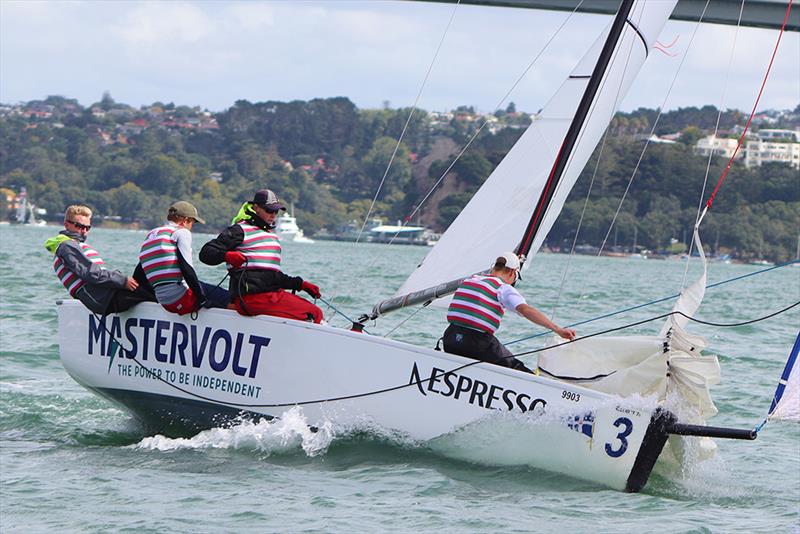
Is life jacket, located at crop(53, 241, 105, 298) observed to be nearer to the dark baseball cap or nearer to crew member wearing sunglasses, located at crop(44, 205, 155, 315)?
crew member wearing sunglasses, located at crop(44, 205, 155, 315)

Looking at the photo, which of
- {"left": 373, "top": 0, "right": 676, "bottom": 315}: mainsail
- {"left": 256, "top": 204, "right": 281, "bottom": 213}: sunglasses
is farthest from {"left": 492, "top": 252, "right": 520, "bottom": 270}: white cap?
{"left": 256, "top": 204, "right": 281, "bottom": 213}: sunglasses

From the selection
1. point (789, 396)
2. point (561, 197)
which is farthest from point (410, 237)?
point (789, 396)

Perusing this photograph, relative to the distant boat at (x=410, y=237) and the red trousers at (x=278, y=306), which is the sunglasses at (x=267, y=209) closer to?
the red trousers at (x=278, y=306)

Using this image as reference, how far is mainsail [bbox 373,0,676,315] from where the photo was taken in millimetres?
5895

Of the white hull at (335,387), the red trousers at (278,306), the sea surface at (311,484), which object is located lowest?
the sea surface at (311,484)

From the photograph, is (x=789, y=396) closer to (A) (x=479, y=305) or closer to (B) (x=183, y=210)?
(A) (x=479, y=305)

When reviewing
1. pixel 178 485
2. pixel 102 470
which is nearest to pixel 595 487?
pixel 178 485

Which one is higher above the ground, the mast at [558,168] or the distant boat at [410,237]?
the mast at [558,168]

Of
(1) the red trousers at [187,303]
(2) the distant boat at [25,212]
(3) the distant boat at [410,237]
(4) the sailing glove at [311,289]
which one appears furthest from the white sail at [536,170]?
(2) the distant boat at [25,212]

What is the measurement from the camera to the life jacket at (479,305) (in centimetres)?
Result: 520

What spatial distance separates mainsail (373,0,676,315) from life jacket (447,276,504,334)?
17.8 inches

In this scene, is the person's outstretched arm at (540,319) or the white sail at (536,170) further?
the white sail at (536,170)

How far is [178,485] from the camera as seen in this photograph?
15.8 ft

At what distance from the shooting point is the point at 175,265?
220 inches
